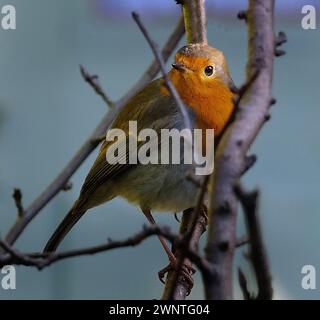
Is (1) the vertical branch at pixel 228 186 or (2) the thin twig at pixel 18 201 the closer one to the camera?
(1) the vertical branch at pixel 228 186

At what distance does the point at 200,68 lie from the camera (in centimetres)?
225

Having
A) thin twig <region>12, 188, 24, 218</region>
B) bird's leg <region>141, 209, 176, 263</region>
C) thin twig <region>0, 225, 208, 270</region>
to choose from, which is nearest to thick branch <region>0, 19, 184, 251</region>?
thin twig <region>12, 188, 24, 218</region>

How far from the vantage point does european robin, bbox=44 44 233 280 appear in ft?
7.37

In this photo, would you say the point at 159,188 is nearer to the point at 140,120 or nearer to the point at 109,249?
the point at 140,120

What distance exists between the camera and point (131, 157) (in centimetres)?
242

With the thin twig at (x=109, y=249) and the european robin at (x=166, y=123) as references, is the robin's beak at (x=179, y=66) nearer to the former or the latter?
the european robin at (x=166, y=123)

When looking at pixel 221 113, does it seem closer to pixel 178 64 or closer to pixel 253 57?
pixel 178 64

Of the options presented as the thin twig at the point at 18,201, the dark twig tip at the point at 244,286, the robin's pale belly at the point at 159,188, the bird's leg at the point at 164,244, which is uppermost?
the robin's pale belly at the point at 159,188

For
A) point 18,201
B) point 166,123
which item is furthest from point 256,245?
point 166,123

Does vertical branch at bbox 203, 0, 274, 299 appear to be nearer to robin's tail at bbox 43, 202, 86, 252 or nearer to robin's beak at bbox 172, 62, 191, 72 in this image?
robin's beak at bbox 172, 62, 191, 72

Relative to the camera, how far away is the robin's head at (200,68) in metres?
2.18

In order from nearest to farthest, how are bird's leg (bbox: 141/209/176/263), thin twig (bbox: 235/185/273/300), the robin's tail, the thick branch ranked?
thin twig (bbox: 235/185/273/300) < the thick branch < bird's leg (bbox: 141/209/176/263) < the robin's tail

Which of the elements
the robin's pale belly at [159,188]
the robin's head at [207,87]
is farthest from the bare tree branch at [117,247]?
the robin's head at [207,87]
